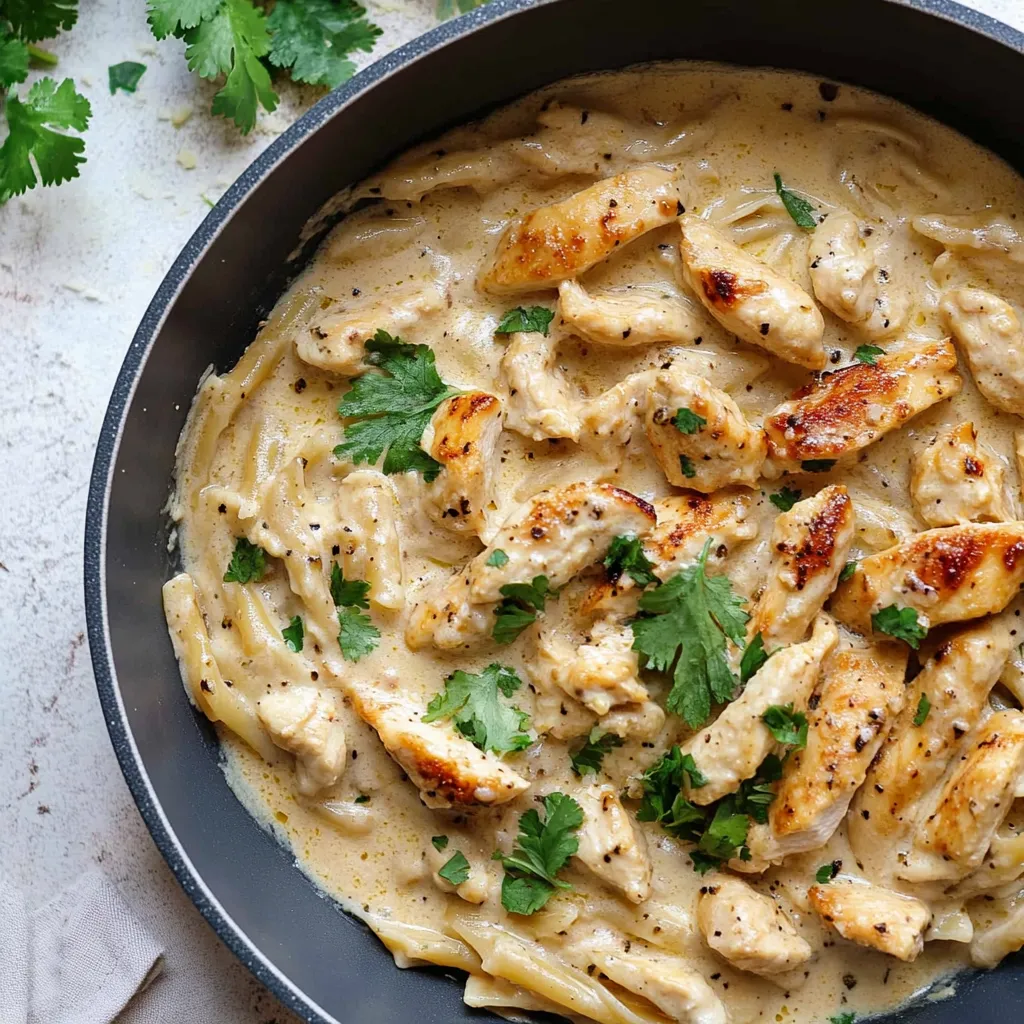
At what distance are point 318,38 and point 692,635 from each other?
2.30 meters

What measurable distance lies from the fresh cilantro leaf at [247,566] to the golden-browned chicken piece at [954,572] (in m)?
1.88

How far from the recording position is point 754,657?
11.2 ft

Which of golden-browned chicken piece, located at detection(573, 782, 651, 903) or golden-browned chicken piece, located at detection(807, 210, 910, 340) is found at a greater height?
golden-browned chicken piece, located at detection(807, 210, 910, 340)

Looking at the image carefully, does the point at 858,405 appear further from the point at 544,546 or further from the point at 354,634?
the point at 354,634

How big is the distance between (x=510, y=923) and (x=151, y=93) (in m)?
3.00

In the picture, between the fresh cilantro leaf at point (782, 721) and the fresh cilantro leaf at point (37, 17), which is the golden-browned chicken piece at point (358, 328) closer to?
the fresh cilantro leaf at point (37, 17)

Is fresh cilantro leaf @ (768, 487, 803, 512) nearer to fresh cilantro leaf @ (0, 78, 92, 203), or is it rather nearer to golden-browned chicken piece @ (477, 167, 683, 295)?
golden-browned chicken piece @ (477, 167, 683, 295)

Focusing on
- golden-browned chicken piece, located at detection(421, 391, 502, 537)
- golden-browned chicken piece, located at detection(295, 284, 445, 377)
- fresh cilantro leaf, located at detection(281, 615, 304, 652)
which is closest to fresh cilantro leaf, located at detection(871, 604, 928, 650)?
golden-browned chicken piece, located at detection(421, 391, 502, 537)

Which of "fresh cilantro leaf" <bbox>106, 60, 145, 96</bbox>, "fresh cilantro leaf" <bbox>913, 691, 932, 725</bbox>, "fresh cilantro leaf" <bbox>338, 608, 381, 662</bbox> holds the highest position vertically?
"fresh cilantro leaf" <bbox>106, 60, 145, 96</bbox>

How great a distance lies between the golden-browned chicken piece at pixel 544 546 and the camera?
3375mm

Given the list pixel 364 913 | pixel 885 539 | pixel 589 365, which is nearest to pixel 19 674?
pixel 364 913

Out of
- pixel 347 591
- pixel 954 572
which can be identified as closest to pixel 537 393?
pixel 347 591

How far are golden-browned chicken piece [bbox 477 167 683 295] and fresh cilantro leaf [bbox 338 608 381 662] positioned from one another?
1133 mm

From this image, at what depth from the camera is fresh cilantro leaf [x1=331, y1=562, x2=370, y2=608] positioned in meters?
3.51
